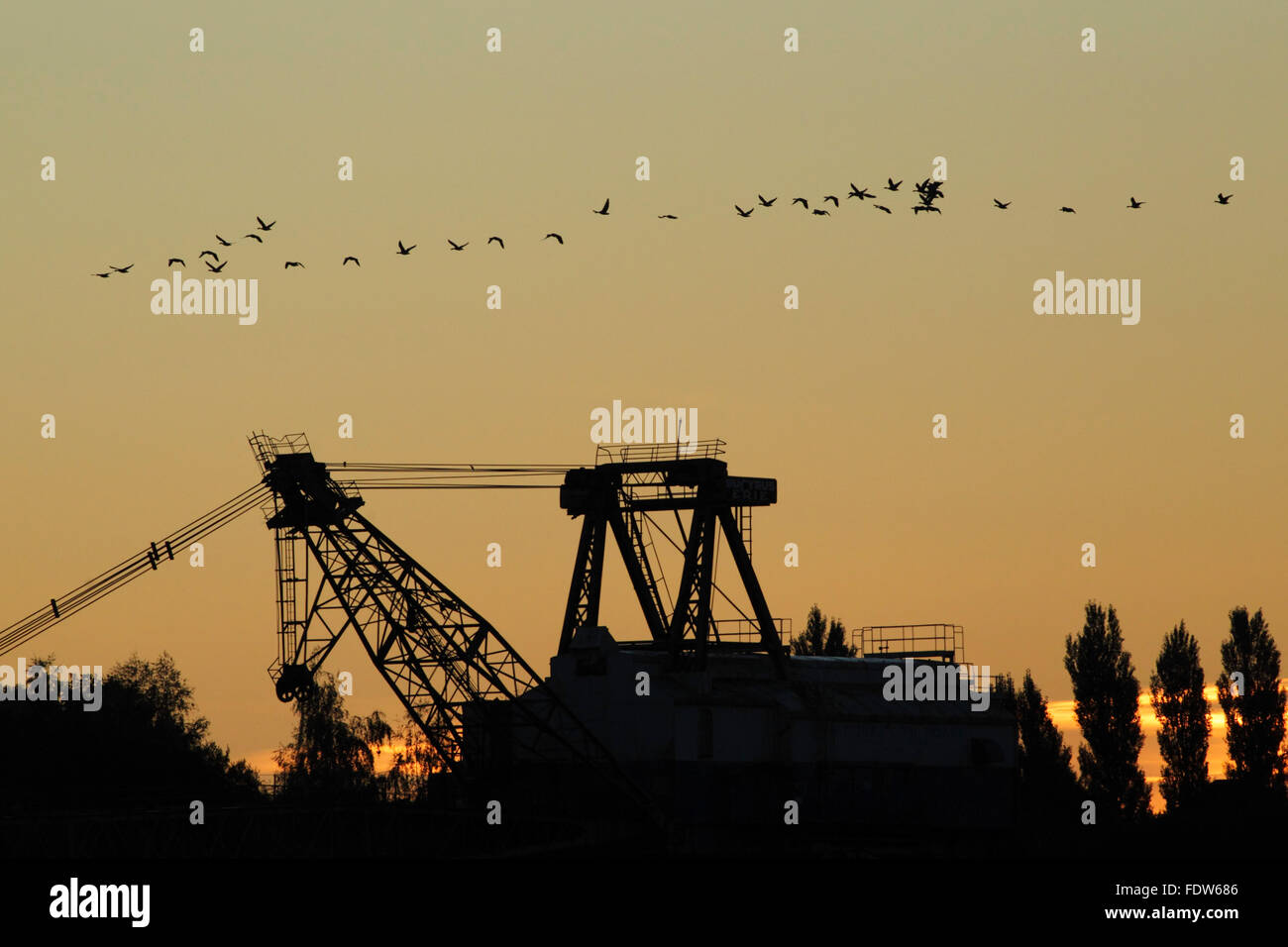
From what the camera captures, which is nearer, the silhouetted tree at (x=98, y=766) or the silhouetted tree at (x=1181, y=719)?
the silhouetted tree at (x=98, y=766)

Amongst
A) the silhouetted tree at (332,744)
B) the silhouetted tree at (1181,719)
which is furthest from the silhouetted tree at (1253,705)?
the silhouetted tree at (332,744)

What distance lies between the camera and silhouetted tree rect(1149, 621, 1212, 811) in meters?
127

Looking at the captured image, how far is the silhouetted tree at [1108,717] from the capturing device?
127 m

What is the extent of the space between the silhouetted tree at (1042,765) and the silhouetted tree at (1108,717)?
2352 millimetres

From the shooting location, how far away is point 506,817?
3659 inches

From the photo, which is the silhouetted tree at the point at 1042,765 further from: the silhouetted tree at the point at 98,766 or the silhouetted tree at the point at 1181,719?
the silhouetted tree at the point at 98,766

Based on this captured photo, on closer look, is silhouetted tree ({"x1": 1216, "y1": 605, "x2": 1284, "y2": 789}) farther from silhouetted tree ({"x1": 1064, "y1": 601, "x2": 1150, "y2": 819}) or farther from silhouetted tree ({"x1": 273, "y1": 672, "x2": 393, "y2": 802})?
silhouetted tree ({"x1": 273, "y1": 672, "x2": 393, "y2": 802})

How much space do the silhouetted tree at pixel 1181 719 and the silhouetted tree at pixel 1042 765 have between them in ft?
18.2

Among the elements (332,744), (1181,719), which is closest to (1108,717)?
(1181,719)

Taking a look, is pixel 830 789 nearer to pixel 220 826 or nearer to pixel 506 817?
pixel 506 817

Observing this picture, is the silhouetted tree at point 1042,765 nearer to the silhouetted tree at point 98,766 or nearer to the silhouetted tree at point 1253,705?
the silhouetted tree at point 1253,705

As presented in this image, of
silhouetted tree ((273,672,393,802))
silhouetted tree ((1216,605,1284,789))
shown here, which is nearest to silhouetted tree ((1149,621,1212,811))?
silhouetted tree ((1216,605,1284,789))

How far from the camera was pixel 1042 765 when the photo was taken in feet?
440
